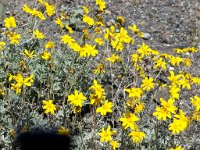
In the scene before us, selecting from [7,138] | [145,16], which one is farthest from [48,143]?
[145,16]

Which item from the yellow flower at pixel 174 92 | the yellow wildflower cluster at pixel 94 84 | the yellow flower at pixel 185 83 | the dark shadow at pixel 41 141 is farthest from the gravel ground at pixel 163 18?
the dark shadow at pixel 41 141

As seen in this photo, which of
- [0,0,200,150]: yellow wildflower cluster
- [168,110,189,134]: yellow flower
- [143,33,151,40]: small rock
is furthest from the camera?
[143,33,151,40]: small rock

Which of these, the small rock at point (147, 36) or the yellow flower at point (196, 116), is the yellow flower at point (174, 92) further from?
the small rock at point (147, 36)

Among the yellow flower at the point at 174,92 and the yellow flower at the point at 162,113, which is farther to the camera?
the yellow flower at the point at 174,92

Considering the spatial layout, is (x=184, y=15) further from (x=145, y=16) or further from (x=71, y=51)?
(x=71, y=51)

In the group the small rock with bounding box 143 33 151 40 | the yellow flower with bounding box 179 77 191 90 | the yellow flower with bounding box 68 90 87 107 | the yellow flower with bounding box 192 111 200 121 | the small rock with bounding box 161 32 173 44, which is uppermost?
the yellow flower with bounding box 179 77 191 90

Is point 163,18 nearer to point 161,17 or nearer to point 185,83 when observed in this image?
point 161,17

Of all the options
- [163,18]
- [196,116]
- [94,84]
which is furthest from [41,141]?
[163,18]

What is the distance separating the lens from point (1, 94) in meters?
3.74

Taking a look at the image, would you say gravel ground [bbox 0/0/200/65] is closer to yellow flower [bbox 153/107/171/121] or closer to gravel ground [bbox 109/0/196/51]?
gravel ground [bbox 109/0/196/51]

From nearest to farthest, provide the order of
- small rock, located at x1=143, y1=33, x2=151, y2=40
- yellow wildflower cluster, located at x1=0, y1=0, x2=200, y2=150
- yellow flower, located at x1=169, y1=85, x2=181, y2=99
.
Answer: yellow flower, located at x1=169, y1=85, x2=181, y2=99, yellow wildflower cluster, located at x1=0, y1=0, x2=200, y2=150, small rock, located at x1=143, y1=33, x2=151, y2=40

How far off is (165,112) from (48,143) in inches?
31.2

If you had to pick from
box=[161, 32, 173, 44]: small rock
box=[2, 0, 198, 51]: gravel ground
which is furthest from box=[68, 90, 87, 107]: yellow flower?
box=[161, 32, 173, 44]: small rock

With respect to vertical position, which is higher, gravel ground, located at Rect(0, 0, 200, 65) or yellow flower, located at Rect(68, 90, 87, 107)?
yellow flower, located at Rect(68, 90, 87, 107)
